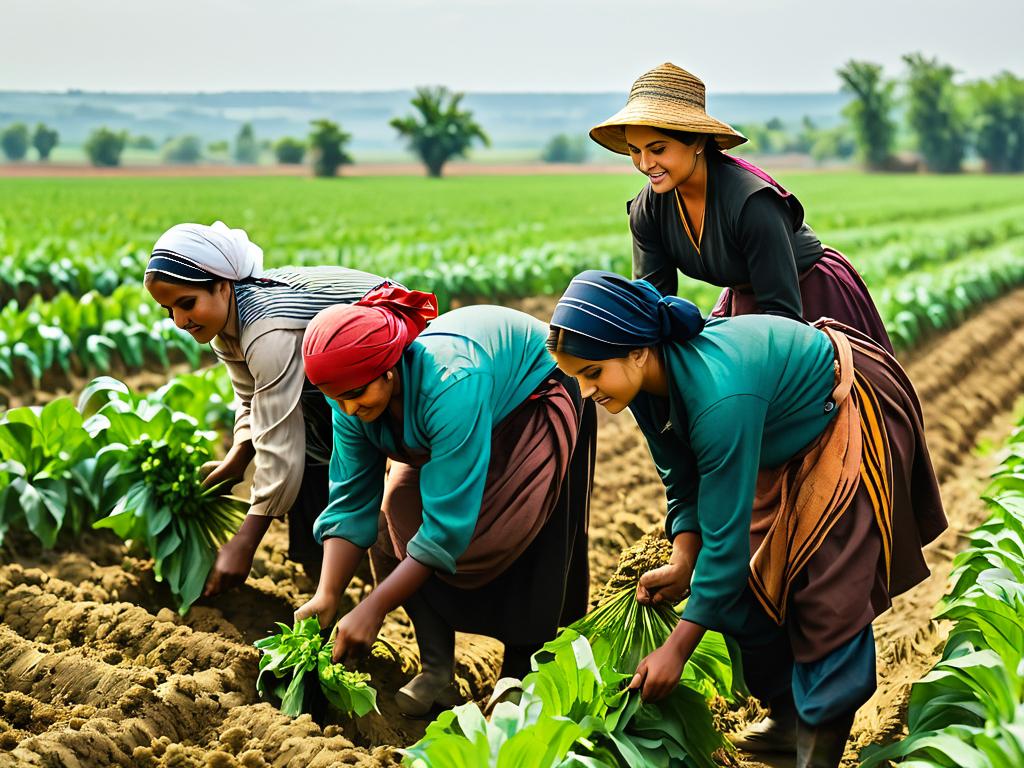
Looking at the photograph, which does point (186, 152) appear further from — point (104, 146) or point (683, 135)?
point (683, 135)

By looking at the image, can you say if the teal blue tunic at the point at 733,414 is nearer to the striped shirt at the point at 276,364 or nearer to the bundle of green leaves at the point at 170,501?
the striped shirt at the point at 276,364

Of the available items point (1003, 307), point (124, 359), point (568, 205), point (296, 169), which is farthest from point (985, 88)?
point (124, 359)

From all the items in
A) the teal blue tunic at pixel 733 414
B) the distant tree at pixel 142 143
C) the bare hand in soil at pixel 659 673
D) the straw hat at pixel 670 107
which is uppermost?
the distant tree at pixel 142 143

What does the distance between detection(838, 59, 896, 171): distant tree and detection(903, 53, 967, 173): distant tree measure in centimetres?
205

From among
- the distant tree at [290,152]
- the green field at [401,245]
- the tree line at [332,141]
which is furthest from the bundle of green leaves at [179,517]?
the distant tree at [290,152]

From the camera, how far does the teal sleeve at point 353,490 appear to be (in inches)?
125

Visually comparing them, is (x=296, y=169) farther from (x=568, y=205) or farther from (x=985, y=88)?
(x=985, y=88)

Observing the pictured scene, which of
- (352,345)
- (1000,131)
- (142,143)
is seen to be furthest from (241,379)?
(142,143)

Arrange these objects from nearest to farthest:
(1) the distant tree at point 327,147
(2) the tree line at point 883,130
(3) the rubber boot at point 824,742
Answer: (3) the rubber boot at point 824,742, (1) the distant tree at point 327,147, (2) the tree line at point 883,130

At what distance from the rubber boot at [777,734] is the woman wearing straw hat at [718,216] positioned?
1.11 meters

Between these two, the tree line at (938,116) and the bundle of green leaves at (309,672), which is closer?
the bundle of green leaves at (309,672)

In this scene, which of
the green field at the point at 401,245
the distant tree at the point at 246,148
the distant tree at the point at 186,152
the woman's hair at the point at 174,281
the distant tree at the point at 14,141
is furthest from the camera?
the distant tree at the point at 246,148

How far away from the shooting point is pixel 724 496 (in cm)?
269

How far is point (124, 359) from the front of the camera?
772cm
